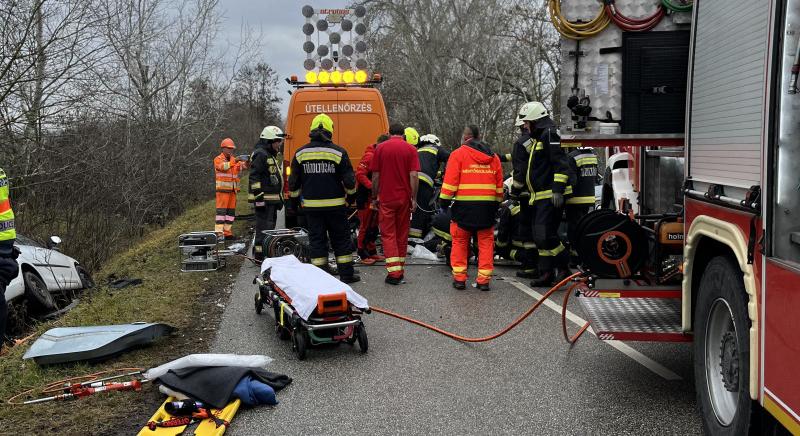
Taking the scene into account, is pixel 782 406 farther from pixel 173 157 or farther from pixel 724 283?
pixel 173 157

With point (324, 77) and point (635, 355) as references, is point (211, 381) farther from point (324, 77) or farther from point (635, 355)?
point (324, 77)

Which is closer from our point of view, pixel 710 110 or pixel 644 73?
pixel 710 110

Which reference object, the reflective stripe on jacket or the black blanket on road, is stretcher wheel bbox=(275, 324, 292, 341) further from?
the reflective stripe on jacket

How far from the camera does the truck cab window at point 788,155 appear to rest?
2.87 metres

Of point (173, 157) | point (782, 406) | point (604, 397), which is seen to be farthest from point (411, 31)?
Result: point (782, 406)

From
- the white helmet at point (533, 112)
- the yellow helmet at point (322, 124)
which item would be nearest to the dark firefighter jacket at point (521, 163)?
the white helmet at point (533, 112)

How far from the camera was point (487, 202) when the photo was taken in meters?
8.20

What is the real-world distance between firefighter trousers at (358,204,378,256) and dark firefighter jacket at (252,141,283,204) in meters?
1.30

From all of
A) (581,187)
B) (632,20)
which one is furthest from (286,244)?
(632,20)

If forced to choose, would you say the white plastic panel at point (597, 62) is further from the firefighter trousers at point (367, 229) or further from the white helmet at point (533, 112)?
the firefighter trousers at point (367, 229)

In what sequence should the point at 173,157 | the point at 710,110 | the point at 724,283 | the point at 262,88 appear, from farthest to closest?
1. the point at 262,88
2. the point at 173,157
3. the point at 710,110
4. the point at 724,283

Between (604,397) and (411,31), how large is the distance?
77.9 ft

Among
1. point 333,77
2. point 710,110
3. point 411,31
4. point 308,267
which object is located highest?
point 411,31

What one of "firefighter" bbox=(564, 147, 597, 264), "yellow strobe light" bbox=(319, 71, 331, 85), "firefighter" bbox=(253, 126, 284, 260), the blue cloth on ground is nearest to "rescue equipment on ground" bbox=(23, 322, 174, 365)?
the blue cloth on ground
